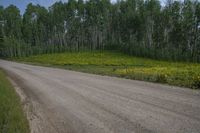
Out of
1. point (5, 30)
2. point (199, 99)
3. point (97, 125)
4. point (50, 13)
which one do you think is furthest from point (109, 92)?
point (5, 30)

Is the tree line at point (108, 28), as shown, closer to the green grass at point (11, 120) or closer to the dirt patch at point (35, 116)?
the dirt patch at point (35, 116)

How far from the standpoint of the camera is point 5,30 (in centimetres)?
9731

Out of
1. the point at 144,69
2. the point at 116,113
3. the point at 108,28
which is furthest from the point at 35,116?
the point at 108,28

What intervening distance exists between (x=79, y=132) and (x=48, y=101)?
486cm

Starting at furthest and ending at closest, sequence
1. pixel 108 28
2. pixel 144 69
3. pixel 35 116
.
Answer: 1. pixel 108 28
2. pixel 144 69
3. pixel 35 116

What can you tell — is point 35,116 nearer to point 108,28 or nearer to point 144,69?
point 144,69

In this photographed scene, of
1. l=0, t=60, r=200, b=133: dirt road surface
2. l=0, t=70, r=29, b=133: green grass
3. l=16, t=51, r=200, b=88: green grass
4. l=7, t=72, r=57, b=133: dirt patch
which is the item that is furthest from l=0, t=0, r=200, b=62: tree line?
l=0, t=70, r=29, b=133: green grass

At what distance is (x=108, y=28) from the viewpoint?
9031cm

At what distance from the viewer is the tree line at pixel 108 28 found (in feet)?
223

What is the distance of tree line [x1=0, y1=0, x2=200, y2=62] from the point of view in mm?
68062

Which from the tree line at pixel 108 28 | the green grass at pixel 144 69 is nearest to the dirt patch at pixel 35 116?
the green grass at pixel 144 69

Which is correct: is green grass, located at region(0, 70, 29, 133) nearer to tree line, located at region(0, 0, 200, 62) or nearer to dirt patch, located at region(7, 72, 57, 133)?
dirt patch, located at region(7, 72, 57, 133)

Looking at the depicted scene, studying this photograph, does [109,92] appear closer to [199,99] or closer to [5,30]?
[199,99]

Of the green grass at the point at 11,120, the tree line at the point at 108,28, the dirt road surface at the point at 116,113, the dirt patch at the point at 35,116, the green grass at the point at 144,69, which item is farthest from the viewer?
the tree line at the point at 108,28
